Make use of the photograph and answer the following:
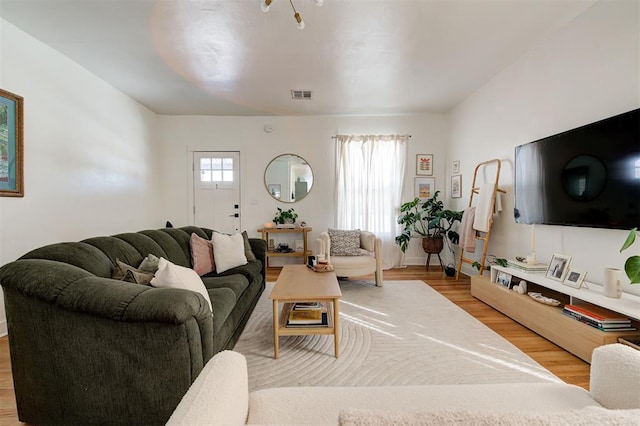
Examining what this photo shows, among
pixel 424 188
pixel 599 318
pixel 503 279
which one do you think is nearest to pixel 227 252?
pixel 503 279

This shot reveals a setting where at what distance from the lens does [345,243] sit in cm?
383

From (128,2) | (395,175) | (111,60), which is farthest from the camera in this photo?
(395,175)

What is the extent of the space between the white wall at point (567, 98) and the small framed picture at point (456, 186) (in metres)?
0.64

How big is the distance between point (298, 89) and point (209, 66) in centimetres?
114

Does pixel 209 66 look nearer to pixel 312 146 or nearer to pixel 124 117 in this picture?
pixel 124 117

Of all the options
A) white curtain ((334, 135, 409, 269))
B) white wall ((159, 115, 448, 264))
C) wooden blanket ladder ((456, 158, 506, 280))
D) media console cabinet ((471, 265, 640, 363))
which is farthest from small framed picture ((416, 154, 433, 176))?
media console cabinet ((471, 265, 640, 363))

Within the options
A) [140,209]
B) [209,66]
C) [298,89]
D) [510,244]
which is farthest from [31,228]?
[510,244]

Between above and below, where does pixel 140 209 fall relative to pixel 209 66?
below

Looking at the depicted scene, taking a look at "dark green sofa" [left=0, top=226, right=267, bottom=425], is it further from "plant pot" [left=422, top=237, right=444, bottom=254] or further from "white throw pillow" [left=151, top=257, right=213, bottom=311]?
"plant pot" [left=422, top=237, right=444, bottom=254]

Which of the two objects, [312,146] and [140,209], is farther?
[312,146]

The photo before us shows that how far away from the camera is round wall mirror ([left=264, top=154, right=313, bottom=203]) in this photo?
16.0ft

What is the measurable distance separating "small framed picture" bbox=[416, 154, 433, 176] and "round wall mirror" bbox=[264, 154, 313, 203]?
188 centimetres

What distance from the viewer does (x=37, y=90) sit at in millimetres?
2668

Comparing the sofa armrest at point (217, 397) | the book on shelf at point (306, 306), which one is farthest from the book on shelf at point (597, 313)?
the sofa armrest at point (217, 397)
